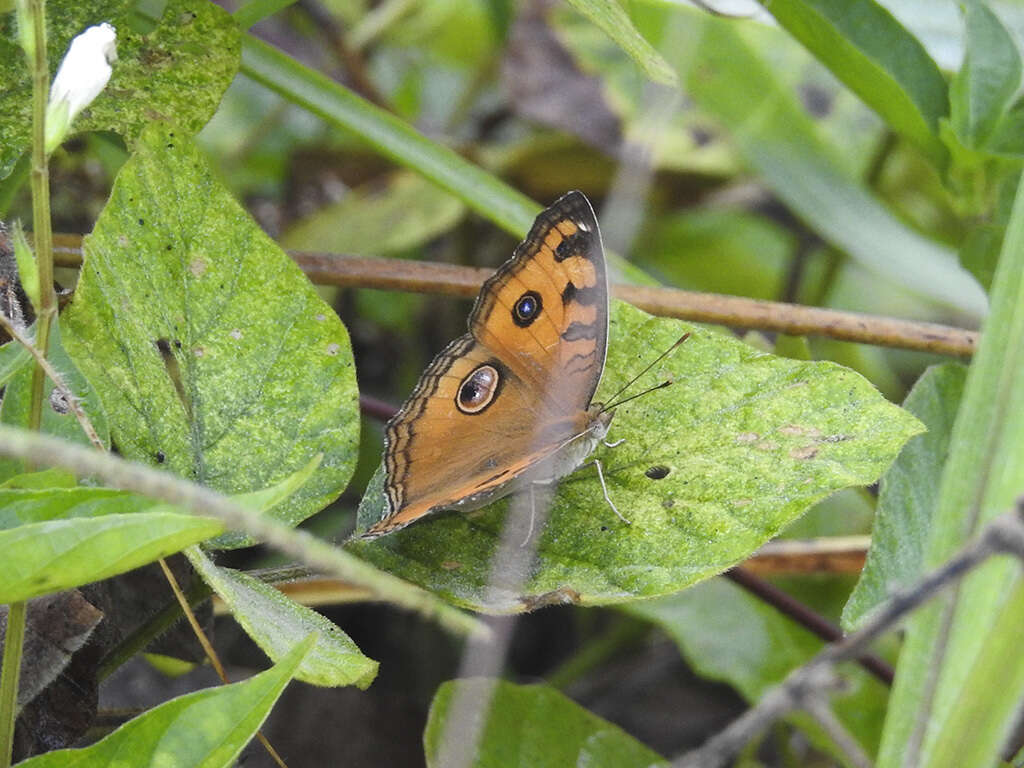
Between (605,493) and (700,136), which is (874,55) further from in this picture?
(700,136)

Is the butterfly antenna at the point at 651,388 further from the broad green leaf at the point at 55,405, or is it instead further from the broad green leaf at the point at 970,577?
the broad green leaf at the point at 55,405

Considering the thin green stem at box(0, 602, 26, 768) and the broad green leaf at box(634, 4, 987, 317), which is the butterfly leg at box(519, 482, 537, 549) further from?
the broad green leaf at box(634, 4, 987, 317)

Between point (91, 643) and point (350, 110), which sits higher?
point (350, 110)

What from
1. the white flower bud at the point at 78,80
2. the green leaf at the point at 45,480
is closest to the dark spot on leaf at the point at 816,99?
the white flower bud at the point at 78,80

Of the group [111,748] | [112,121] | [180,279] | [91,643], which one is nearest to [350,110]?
[112,121]

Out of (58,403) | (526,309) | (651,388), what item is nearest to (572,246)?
(526,309)

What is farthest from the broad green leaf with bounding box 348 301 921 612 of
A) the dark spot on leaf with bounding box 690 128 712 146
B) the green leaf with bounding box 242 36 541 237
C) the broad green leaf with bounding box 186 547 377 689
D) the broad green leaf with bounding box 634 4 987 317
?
the dark spot on leaf with bounding box 690 128 712 146

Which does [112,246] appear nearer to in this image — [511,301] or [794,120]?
[511,301]
